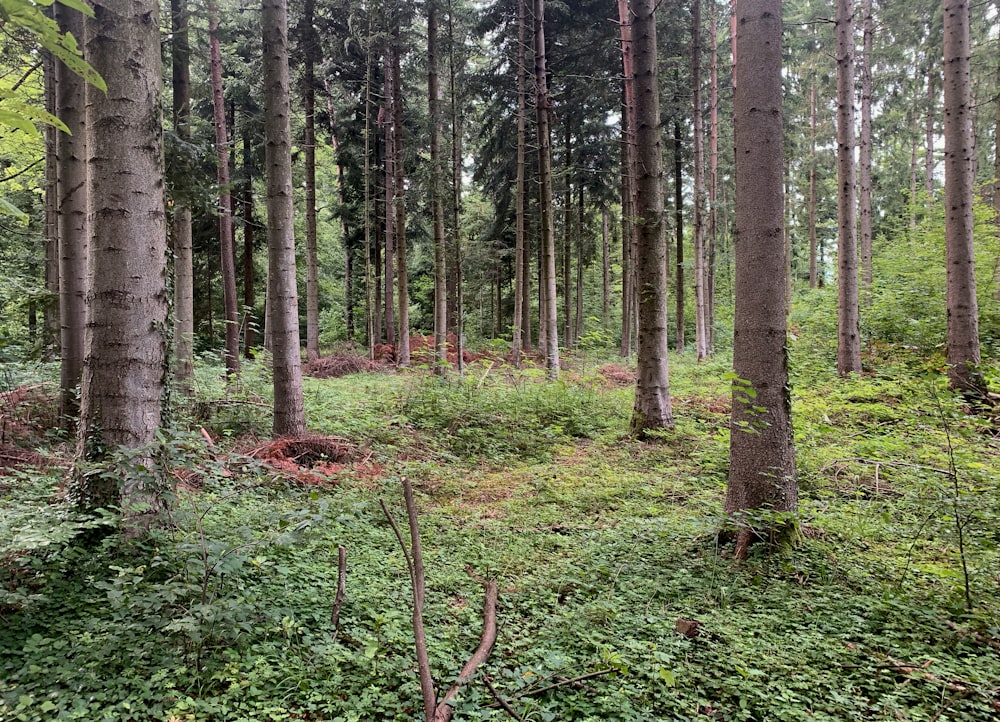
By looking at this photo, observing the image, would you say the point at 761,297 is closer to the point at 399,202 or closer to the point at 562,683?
the point at 562,683

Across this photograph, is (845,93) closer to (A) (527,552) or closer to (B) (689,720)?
(A) (527,552)

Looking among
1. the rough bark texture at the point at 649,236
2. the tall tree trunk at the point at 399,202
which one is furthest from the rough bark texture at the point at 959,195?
the tall tree trunk at the point at 399,202

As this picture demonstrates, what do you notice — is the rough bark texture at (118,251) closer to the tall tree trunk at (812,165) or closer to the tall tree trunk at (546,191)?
the tall tree trunk at (546,191)

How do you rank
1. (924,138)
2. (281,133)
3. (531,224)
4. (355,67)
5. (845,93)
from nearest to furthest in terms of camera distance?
(281,133)
(845,93)
(355,67)
(531,224)
(924,138)

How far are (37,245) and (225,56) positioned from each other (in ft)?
26.3

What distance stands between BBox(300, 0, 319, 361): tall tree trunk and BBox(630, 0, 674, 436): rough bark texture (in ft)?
33.9

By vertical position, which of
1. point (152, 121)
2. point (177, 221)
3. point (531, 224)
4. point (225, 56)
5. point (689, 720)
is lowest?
point (689, 720)

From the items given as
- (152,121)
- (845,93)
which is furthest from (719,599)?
(845,93)

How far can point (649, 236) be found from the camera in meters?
7.91

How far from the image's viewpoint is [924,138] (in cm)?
2358

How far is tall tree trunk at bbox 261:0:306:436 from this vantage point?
6.88 m

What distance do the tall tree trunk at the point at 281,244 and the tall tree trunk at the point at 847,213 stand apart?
32.1 feet

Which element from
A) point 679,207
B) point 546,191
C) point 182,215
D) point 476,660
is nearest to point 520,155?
point 546,191

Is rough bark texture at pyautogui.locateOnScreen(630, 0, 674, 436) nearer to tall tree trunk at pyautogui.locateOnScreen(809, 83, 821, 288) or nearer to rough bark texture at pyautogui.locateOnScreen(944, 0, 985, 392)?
rough bark texture at pyautogui.locateOnScreen(944, 0, 985, 392)
